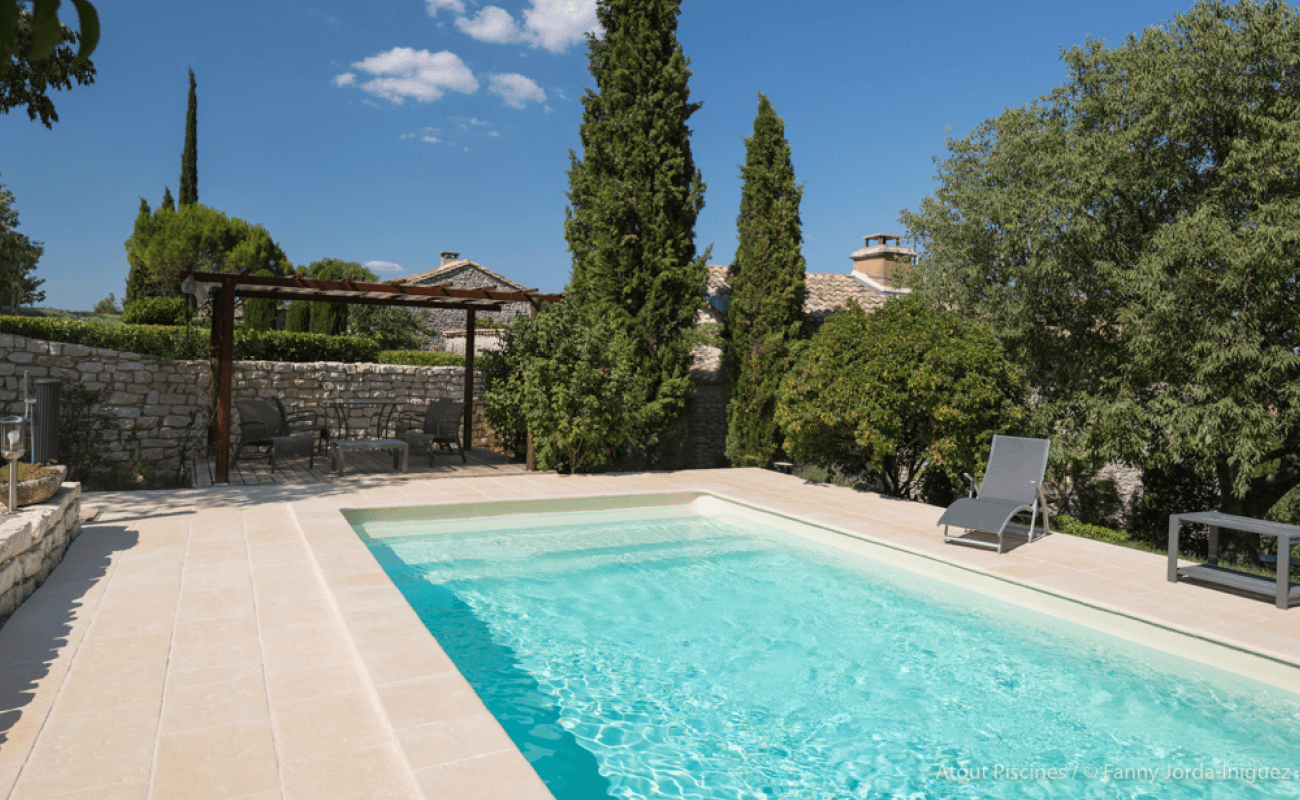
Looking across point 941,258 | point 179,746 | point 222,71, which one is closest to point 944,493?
point 941,258

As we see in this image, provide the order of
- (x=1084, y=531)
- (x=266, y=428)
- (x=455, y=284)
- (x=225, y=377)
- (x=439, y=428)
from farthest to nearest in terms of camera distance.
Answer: (x=455, y=284) → (x=439, y=428) → (x=266, y=428) → (x=1084, y=531) → (x=225, y=377)

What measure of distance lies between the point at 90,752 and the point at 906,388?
29.4 ft

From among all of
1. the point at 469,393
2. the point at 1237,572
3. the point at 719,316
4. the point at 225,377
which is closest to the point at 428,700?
the point at 1237,572

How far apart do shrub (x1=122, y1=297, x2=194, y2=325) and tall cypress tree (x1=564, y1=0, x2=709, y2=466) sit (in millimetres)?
10421

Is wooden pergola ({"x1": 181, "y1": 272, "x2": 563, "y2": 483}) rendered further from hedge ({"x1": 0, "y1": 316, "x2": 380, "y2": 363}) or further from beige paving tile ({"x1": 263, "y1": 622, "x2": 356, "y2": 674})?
beige paving tile ({"x1": 263, "y1": 622, "x2": 356, "y2": 674})

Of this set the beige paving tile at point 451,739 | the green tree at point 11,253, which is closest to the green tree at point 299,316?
the green tree at point 11,253

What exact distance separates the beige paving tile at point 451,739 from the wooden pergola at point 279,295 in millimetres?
7354

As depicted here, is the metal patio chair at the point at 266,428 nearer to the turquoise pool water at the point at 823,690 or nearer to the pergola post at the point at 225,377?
the pergola post at the point at 225,377

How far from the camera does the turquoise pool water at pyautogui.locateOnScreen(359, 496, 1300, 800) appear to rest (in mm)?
3920

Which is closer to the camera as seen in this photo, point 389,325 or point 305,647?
point 305,647

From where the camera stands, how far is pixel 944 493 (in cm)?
1222

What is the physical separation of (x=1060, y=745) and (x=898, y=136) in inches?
550

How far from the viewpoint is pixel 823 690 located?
4.87 m

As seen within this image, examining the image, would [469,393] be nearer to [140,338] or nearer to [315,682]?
[140,338]
